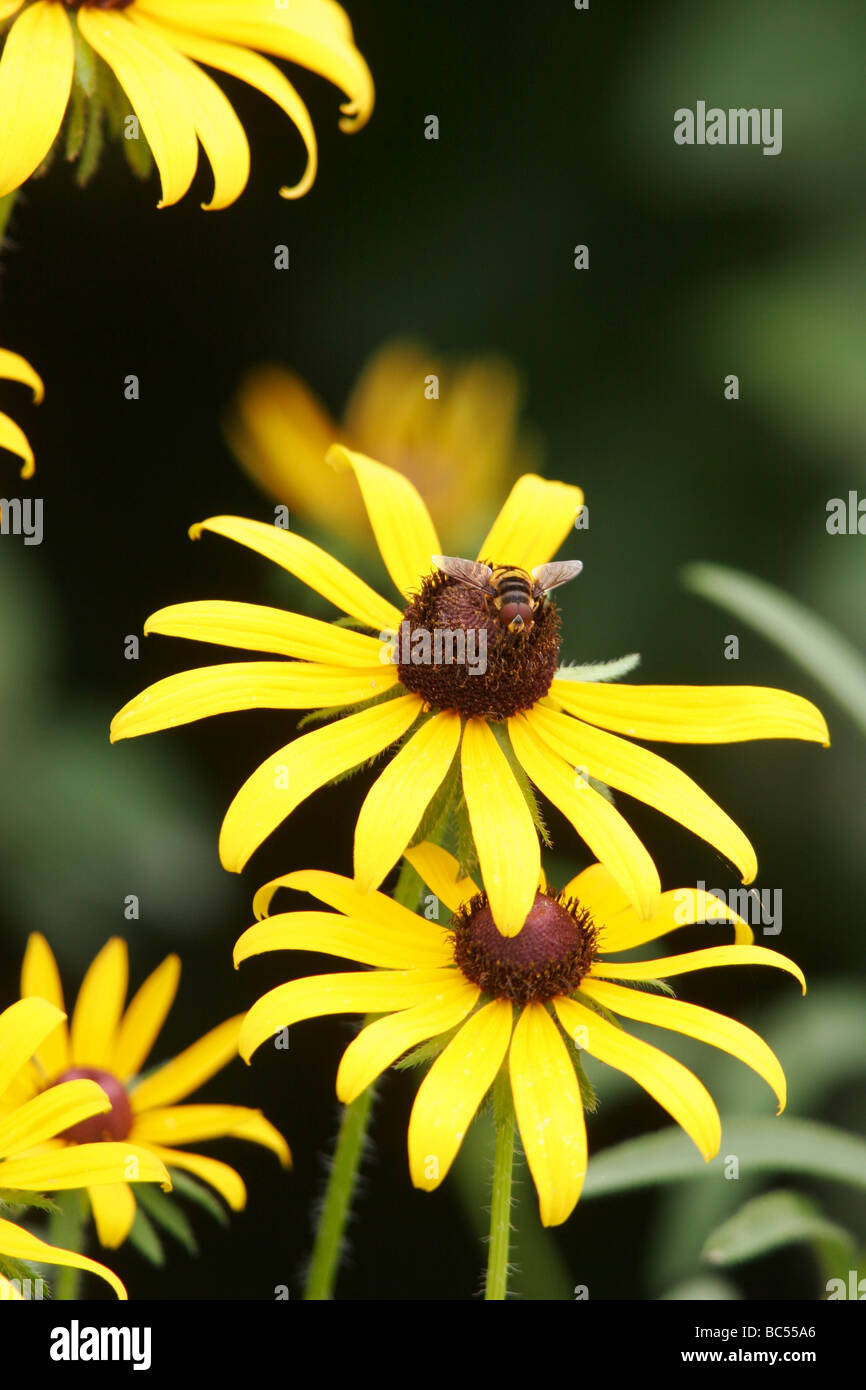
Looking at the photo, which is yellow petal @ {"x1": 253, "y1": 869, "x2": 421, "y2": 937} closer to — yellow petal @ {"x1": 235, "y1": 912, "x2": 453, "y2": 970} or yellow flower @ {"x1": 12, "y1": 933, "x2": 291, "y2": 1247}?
yellow petal @ {"x1": 235, "y1": 912, "x2": 453, "y2": 970}

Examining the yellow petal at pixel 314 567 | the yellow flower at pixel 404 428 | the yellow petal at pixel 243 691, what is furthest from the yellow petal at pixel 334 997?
the yellow flower at pixel 404 428

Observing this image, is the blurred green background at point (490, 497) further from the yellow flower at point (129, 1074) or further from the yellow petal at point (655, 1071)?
the yellow petal at point (655, 1071)

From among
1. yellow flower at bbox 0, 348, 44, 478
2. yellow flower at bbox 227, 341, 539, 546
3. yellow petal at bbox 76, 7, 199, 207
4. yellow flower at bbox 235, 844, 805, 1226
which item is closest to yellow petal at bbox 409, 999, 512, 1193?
yellow flower at bbox 235, 844, 805, 1226

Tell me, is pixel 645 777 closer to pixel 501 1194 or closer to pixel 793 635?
pixel 501 1194

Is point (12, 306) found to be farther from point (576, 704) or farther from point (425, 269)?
point (576, 704)

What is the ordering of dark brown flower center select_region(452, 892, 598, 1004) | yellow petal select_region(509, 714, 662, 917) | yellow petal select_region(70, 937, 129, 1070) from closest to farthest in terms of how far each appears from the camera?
yellow petal select_region(509, 714, 662, 917) → dark brown flower center select_region(452, 892, 598, 1004) → yellow petal select_region(70, 937, 129, 1070)
